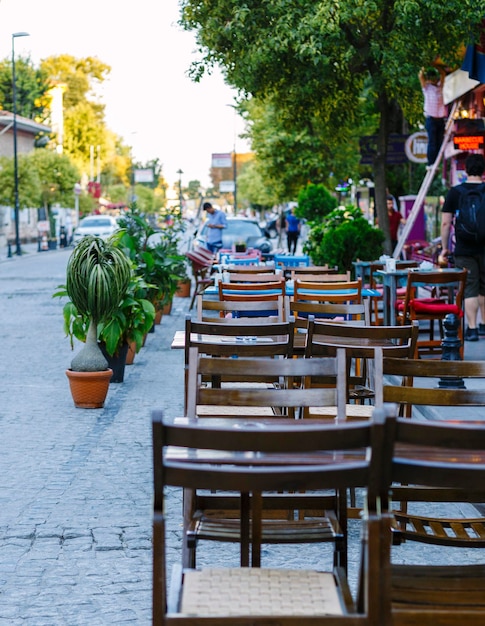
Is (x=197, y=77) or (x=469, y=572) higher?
(x=197, y=77)

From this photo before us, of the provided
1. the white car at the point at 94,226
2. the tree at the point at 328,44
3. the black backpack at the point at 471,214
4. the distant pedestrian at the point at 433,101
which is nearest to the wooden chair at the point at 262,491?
→ the black backpack at the point at 471,214

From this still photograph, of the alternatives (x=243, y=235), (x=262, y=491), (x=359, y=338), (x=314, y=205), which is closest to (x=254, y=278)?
(x=359, y=338)

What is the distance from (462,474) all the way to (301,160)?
1415 inches

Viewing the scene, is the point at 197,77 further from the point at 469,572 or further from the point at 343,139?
the point at 469,572

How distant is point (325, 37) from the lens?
17859 millimetres

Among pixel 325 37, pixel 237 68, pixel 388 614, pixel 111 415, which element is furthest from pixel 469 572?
pixel 237 68

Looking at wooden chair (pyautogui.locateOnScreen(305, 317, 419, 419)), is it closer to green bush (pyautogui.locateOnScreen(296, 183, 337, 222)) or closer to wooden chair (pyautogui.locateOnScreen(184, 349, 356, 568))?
wooden chair (pyautogui.locateOnScreen(184, 349, 356, 568))

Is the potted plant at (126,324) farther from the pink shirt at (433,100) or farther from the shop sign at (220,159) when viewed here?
the shop sign at (220,159)

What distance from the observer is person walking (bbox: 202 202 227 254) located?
26.1 meters

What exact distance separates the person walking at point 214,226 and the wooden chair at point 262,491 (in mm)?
22551

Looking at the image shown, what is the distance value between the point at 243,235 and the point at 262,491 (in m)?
26.4

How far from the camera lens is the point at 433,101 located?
69.7 ft

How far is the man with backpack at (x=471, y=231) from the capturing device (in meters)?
13.2

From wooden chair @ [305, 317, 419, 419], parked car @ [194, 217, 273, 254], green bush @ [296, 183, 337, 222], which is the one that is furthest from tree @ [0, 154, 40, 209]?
wooden chair @ [305, 317, 419, 419]
